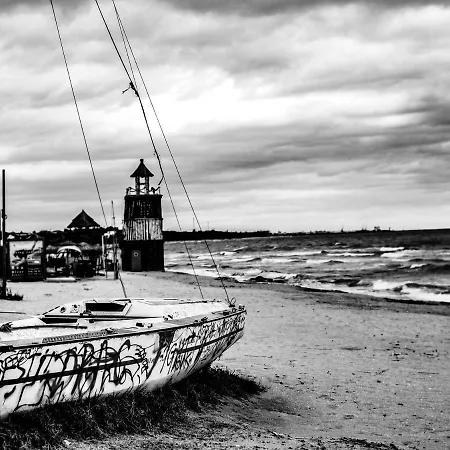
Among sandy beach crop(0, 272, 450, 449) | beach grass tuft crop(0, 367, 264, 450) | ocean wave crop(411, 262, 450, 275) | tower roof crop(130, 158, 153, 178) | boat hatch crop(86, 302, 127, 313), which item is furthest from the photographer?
tower roof crop(130, 158, 153, 178)

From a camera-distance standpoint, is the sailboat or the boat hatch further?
the boat hatch

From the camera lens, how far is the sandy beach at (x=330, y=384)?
749cm

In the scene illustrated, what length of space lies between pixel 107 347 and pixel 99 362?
0.17 meters

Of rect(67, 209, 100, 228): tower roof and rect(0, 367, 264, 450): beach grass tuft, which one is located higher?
rect(67, 209, 100, 228): tower roof

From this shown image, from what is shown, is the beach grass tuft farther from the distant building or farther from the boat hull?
the distant building

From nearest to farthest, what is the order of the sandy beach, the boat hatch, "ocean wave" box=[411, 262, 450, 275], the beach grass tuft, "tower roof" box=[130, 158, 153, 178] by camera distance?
1. the beach grass tuft
2. the sandy beach
3. the boat hatch
4. "ocean wave" box=[411, 262, 450, 275]
5. "tower roof" box=[130, 158, 153, 178]

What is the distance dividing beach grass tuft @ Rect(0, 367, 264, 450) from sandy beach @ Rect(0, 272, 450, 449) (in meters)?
0.18

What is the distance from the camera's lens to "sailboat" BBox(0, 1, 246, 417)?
241 inches

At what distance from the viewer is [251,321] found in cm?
1805

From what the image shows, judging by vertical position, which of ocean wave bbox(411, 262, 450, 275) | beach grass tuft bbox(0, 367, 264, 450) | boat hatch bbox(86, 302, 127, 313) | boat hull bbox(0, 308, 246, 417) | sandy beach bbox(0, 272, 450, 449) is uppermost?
boat hatch bbox(86, 302, 127, 313)

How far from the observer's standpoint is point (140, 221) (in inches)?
1761

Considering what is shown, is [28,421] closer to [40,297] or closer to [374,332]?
[374,332]

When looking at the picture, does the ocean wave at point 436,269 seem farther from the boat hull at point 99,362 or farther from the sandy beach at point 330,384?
the boat hull at point 99,362

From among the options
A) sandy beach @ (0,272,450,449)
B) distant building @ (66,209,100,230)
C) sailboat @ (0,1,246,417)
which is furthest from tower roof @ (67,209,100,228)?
sailboat @ (0,1,246,417)
